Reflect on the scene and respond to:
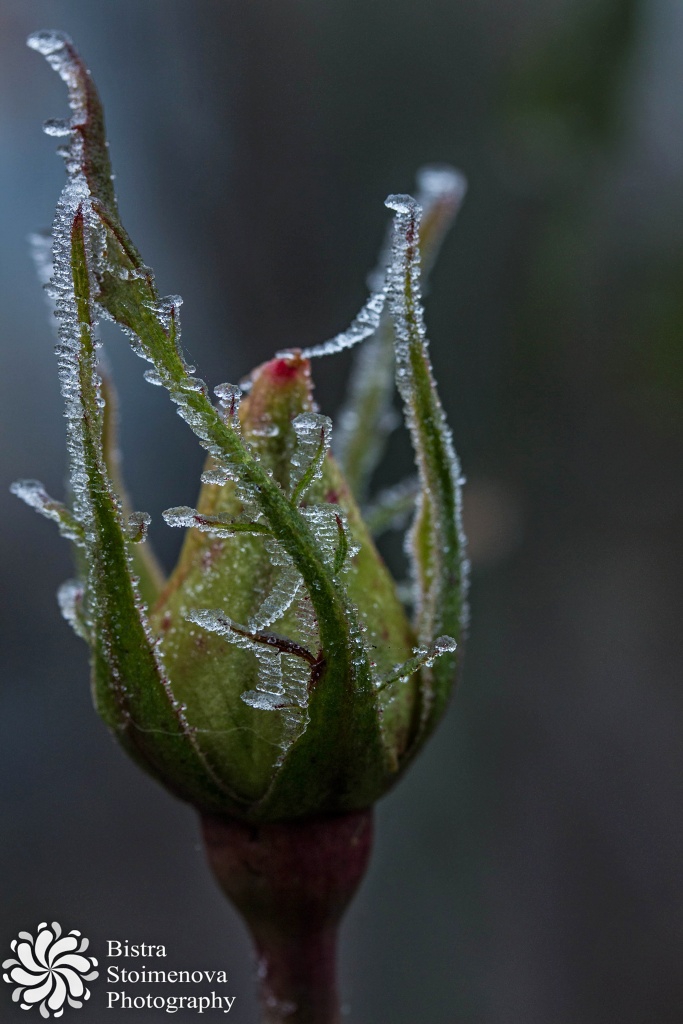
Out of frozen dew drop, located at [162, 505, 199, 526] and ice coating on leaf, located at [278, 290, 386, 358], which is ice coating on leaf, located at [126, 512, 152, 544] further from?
ice coating on leaf, located at [278, 290, 386, 358]

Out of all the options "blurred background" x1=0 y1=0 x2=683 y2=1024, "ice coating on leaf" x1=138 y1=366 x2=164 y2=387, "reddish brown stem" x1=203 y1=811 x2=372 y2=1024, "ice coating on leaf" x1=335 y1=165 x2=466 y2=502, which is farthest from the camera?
"blurred background" x1=0 y1=0 x2=683 y2=1024

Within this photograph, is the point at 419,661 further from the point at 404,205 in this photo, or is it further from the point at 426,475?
the point at 404,205

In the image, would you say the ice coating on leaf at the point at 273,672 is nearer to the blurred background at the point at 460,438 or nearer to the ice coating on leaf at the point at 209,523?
the ice coating on leaf at the point at 209,523

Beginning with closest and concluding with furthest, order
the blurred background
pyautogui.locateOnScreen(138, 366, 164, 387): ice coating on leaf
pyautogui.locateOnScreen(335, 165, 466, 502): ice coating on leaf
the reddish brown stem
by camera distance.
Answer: pyautogui.locateOnScreen(138, 366, 164, 387): ice coating on leaf, the reddish brown stem, pyautogui.locateOnScreen(335, 165, 466, 502): ice coating on leaf, the blurred background

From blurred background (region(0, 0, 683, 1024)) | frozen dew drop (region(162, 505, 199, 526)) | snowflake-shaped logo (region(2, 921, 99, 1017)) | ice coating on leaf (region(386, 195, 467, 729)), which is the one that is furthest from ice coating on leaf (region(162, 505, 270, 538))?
blurred background (region(0, 0, 683, 1024))

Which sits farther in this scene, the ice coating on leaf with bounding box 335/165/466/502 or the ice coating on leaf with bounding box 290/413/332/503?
the ice coating on leaf with bounding box 335/165/466/502

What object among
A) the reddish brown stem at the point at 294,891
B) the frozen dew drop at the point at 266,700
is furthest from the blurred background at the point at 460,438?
the frozen dew drop at the point at 266,700

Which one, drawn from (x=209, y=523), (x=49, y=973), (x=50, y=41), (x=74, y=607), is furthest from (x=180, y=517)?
(x=49, y=973)
